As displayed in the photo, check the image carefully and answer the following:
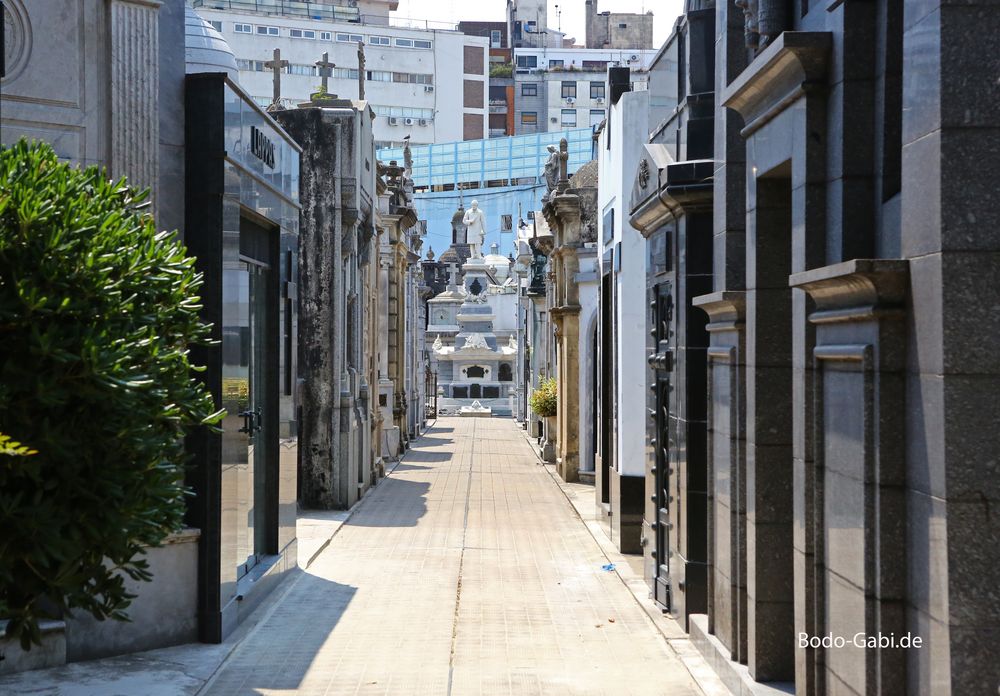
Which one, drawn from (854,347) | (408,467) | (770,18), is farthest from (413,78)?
(854,347)

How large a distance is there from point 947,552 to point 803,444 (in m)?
1.59

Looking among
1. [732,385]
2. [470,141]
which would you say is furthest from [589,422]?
[470,141]

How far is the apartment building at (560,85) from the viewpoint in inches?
3241

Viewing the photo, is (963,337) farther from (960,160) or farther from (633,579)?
(633,579)

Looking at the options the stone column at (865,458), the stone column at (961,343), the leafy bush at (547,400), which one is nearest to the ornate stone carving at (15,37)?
the stone column at (865,458)

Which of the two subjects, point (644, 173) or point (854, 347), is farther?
point (644, 173)

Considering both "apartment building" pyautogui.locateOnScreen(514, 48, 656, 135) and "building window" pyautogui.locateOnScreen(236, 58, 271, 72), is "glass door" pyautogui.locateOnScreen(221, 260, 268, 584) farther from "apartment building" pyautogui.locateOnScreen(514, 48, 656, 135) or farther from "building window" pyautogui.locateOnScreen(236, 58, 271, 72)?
"apartment building" pyautogui.locateOnScreen(514, 48, 656, 135)

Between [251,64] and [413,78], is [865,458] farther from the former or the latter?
[413,78]

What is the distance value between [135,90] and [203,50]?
2.55 metres

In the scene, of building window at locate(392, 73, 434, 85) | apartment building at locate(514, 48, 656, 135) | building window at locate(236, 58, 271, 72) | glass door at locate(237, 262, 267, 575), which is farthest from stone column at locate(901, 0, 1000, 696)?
apartment building at locate(514, 48, 656, 135)

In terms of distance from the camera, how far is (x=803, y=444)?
20.3 ft

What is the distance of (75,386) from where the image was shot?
4977 mm

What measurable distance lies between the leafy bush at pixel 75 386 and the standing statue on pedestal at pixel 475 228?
62.0 m

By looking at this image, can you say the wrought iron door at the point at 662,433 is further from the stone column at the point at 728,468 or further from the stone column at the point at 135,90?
the stone column at the point at 135,90
